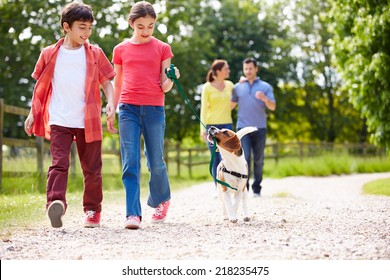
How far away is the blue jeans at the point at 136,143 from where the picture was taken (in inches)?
231

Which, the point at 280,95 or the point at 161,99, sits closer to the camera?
the point at 161,99

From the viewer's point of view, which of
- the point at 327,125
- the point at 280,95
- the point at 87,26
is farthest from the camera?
the point at 327,125

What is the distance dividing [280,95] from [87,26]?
27.8 metres

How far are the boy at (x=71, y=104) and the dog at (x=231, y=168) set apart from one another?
1201mm

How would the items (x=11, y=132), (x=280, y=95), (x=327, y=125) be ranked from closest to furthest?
(x=11, y=132) → (x=280, y=95) → (x=327, y=125)

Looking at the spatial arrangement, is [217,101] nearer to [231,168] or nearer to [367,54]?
[231,168]

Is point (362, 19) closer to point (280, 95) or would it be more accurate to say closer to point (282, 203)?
point (282, 203)

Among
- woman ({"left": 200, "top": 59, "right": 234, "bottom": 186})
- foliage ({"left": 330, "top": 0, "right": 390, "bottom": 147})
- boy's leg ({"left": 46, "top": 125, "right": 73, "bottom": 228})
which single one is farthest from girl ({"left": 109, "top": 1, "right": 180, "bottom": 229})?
foliage ({"left": 330, "top": 0, "right": 390, "bottom": 147})

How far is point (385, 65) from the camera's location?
11.6 metres

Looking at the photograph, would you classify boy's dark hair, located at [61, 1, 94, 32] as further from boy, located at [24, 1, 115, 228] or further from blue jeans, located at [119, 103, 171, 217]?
blue jeans, located at [119, 103, 171, 217]

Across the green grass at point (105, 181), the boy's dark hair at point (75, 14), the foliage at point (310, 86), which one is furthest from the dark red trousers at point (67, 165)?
the foliage at point (310, 86)

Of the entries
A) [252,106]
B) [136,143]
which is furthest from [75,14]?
[252,106]

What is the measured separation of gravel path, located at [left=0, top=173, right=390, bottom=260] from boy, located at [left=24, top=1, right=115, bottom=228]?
54 centimetres

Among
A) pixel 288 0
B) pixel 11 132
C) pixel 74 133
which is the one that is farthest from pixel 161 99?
pixel 288 0
